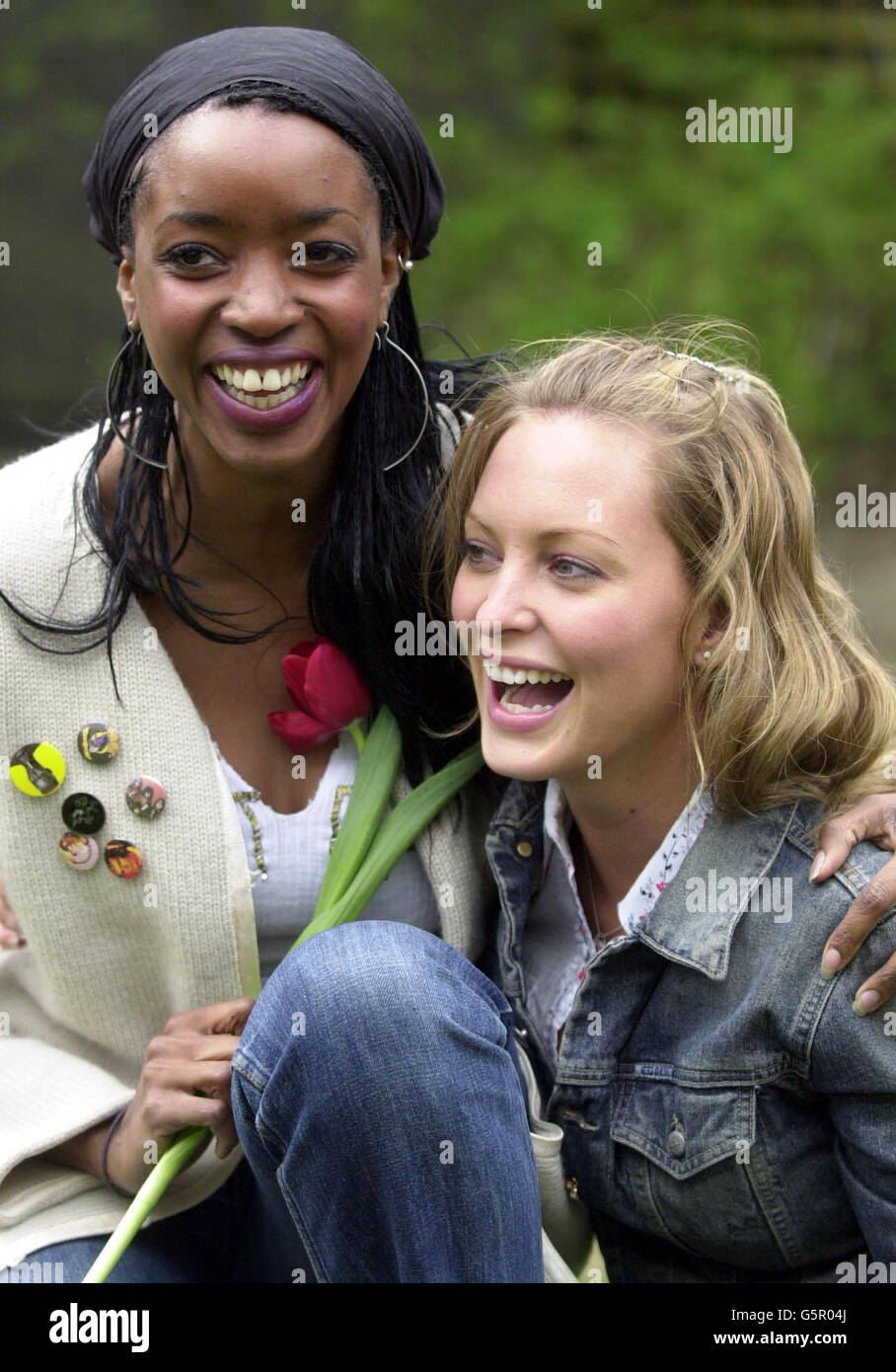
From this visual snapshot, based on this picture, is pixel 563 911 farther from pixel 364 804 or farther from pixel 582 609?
pixel 582 609

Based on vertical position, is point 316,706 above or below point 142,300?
below

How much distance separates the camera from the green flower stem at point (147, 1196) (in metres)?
1.90

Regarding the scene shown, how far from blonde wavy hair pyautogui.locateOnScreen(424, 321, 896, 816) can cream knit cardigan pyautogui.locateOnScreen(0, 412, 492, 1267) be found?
43 centimetres

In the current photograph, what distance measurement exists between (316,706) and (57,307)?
360cm

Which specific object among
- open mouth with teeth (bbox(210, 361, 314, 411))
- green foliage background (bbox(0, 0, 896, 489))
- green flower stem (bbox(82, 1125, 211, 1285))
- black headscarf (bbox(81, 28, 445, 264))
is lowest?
green flower stem (bbox(82, 1125, 211, 1285))

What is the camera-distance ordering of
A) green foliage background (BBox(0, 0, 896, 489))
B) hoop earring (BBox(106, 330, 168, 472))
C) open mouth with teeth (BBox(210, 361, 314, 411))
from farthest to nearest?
1. green foliage background (BBox(0, 0, 896, 489))
2. hoop earring (BBox(106, 330, 168, 472))
3. open mouth with teeth (BBox(210, 361, 314, 411))

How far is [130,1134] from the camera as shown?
2.03 metres

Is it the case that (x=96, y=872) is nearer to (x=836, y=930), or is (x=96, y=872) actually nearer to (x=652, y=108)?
(x=836, y=930)

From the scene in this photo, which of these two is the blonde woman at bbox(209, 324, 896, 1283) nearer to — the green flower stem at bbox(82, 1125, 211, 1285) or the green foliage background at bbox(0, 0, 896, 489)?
the green flower stem at bbox(82, 1125, 211, 1285)

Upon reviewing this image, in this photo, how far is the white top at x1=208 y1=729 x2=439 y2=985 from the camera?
219 centimetres

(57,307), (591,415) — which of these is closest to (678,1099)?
(591,415)

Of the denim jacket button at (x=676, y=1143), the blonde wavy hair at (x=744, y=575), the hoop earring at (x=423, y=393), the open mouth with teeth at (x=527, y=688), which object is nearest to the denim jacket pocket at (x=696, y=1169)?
the denim jacket button at (x=676, y=1143)

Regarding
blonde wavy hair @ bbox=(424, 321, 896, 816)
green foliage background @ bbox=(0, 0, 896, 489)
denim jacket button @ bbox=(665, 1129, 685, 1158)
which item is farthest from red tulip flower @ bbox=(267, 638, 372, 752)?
green foliage background @ bbox=(0, 0, 896, 489)

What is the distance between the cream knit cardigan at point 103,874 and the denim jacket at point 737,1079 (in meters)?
0.29
